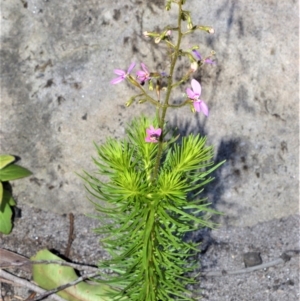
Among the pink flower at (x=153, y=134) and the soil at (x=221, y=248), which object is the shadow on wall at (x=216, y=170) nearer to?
the soil at (x=221, y=248)

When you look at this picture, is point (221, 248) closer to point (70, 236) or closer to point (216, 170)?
point (216, 170)

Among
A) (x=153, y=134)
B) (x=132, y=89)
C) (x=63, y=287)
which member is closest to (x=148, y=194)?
(x=153, y=134)

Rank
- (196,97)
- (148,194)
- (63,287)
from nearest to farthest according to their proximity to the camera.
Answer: (196,97), (148,194), (63,287)

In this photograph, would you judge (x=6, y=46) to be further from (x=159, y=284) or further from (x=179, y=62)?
(x=159, y=284)

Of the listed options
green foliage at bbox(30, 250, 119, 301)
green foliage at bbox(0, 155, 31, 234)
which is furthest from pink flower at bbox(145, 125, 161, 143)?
green foliage at bbox(0, 155, 31, 234)

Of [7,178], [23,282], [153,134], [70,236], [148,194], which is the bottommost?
[23,282]

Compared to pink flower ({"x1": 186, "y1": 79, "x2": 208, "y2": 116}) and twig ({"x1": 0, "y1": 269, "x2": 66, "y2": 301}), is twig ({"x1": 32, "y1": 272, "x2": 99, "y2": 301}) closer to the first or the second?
twig ({"x1": 0, "y1": 269, "x2": 66, "y2": 301})

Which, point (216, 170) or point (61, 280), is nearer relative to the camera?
point (61, 280)

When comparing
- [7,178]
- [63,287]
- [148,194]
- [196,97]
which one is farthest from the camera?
[7,178]
